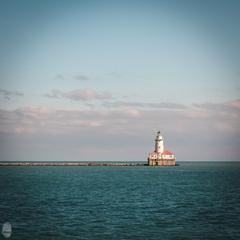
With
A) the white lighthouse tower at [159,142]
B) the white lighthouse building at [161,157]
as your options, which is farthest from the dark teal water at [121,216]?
the white lighthouse building at [161,157]

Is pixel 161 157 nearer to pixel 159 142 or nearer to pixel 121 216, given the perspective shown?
pixel 159 142

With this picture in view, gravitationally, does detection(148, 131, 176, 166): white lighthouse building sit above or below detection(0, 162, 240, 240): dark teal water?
above

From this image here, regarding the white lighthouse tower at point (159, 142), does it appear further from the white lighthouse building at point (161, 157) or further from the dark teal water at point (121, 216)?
the dark teal water at point (121, 216)

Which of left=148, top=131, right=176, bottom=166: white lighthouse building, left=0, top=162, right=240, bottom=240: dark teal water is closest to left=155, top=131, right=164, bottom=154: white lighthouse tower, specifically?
left=148, top=131, right=176, bottom=166: white lighthouse building

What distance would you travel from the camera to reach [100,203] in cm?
4847

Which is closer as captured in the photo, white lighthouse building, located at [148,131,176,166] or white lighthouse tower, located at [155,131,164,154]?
white lighthouse tower, located at [155,131,164,154]

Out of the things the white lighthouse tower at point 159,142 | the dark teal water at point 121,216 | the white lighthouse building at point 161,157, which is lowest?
the dark teal water at point 121,216

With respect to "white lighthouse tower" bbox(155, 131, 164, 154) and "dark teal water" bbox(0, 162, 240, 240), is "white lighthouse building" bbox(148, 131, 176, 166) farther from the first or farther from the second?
"dark teal water" bbox(0, 162, 240, 240)

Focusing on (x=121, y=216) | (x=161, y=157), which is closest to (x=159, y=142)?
(x=161, y=157)

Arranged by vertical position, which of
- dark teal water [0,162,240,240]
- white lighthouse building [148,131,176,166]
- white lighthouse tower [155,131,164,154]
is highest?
white lighthouse tower [155,131,164,154]

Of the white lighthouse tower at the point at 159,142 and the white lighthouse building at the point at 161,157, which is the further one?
the white lighthouse building at the point at 161,157

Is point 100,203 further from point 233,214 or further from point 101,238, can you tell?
point 101,238

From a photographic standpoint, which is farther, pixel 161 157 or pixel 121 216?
pixel 161 157

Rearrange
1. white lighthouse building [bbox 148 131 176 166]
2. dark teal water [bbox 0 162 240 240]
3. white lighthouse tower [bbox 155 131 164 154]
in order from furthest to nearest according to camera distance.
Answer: white lighthouse building [bbox 148 131 176 166] < white lighthouse tower [bbox 155 131 164 154] < dark teal water [bbox 0 162 240 240]
